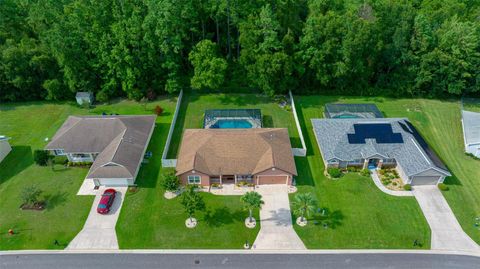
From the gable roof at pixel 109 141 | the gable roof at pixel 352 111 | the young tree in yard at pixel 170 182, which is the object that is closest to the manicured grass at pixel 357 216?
the gable roof at pixel 352 111

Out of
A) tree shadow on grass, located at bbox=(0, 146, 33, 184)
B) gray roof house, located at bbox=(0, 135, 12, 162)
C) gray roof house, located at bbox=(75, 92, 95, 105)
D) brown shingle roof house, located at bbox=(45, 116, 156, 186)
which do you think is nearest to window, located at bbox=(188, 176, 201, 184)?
brown shingle roof house, located at bbox=(45, 116, 156, 186)

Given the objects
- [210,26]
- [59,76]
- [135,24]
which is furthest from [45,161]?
[210,26]

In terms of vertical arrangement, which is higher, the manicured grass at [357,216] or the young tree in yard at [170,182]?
the young tree in yard at [170,182]

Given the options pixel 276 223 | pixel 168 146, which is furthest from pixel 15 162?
pixel 276 223

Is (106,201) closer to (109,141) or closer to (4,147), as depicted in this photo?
(109,141)

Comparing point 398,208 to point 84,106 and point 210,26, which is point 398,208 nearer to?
point 210,26

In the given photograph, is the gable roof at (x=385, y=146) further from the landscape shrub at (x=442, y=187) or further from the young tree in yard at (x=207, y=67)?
the young tree in yard at (x=207, y=67)

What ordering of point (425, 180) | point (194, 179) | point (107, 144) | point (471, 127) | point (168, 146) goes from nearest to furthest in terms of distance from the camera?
point (194, 179) < point (425, 180) < point (107, 144) < point (168, 146) < point (471, 127)
